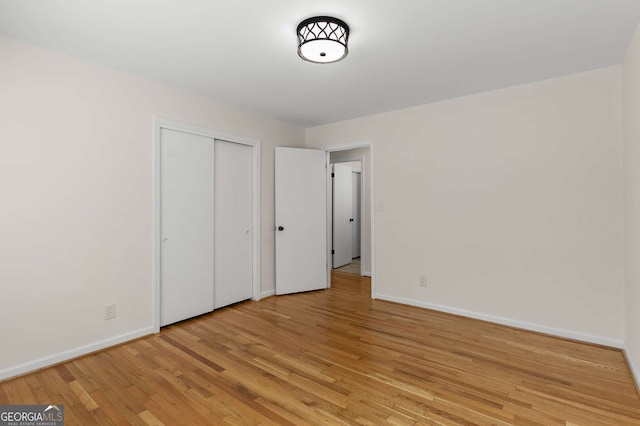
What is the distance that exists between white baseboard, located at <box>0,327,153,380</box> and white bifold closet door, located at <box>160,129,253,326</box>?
0.30m

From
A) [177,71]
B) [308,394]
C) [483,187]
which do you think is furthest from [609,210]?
[177,71]

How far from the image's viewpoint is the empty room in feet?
6.53

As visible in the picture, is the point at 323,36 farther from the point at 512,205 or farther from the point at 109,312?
the point at 109,312

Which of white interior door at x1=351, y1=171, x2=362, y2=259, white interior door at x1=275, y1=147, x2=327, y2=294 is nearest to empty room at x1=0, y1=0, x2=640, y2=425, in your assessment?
white interior door at x1=275, y1=147, x2=327, y2=294

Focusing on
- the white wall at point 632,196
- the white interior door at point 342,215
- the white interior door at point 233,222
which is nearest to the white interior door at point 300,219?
the white interior door at point 233,222

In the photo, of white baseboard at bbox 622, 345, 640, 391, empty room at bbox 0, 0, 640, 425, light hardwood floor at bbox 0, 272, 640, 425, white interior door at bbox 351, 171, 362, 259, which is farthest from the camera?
white interior door at bbox 351, 171, 362, 259

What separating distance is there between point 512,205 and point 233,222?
10.5 ft

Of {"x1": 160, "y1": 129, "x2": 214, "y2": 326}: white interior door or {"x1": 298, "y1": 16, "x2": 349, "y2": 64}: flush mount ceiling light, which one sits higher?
{"x1": 298, "y1": 16, "x2": 349, "y2": 64}: flush mount ceiling light

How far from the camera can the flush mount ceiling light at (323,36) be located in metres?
2.01

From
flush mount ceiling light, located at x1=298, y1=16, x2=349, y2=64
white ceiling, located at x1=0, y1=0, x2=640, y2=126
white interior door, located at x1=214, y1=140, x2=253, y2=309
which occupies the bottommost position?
white interior door, located at x1=214, y1=140, x2=253, y2=309

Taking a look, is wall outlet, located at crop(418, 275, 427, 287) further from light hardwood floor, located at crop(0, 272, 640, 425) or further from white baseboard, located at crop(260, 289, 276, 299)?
white baseboard, located at crop(260, 289, 276, 299)

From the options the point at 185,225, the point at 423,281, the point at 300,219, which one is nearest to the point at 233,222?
the point at 185,225

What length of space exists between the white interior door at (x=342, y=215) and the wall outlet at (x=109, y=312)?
3.96 meters

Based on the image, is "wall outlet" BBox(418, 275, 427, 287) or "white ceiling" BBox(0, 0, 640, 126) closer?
"white ceiling" BBox(0, 0, 640, 126)
